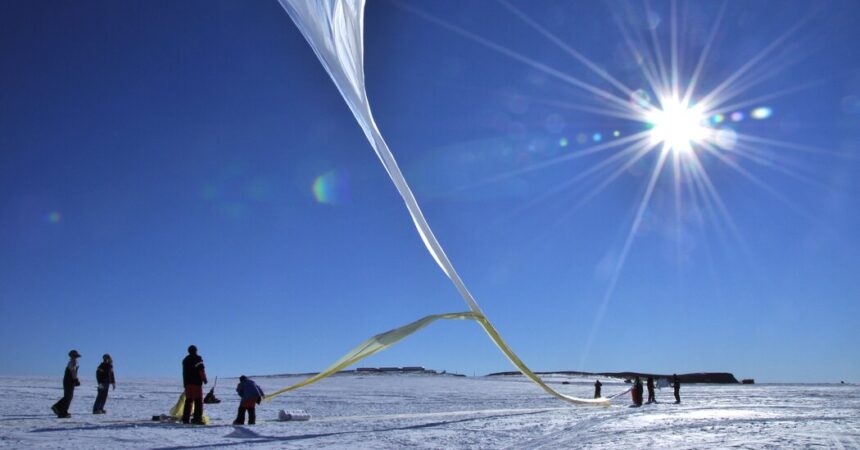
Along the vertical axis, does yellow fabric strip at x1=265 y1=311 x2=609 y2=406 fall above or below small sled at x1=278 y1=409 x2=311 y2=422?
above

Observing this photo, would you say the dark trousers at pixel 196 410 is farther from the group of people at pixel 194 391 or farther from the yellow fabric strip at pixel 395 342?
the yellow fabric strip at pixel 395 342

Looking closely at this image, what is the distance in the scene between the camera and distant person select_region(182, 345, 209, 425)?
880 cm

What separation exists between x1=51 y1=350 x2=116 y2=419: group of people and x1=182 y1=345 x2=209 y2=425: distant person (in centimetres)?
190

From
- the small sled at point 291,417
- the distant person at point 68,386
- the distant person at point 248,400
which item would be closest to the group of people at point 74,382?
the distant person at point 68,386

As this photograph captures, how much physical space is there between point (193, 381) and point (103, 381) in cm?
306

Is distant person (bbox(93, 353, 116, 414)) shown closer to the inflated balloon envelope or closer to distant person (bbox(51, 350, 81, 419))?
distant person (bbox(51, 350, 81, 419))

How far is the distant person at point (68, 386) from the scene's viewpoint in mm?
9422

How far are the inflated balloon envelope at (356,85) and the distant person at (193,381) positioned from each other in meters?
1.88

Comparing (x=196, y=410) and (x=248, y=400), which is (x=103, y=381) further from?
(x=248, y=400)

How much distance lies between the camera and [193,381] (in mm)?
8812

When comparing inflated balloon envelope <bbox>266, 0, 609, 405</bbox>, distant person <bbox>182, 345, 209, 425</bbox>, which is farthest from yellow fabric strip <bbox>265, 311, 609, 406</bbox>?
distant person <bbox>182, 345, 209, 425</bbox>

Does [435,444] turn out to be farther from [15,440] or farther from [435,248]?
[15,440]

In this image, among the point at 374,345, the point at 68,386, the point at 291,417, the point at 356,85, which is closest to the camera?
the point at 356,85

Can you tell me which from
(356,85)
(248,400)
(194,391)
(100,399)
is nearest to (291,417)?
(248,400)
